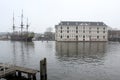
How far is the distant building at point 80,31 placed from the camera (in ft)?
269

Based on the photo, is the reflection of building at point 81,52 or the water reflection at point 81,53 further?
the reflection of building at point 81,52

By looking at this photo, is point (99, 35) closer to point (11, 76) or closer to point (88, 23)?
point (88, 23)

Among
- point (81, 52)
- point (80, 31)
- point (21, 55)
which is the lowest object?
point (21, 55)

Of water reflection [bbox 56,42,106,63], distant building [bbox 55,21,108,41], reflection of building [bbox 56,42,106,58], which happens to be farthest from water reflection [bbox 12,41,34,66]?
distant building [bbox 55,21,108,41]

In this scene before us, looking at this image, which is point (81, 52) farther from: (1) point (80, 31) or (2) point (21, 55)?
(1) point (80, 31)

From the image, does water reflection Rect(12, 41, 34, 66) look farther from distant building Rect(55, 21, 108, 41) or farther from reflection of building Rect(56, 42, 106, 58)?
distant building Rect(55, 21, 108, 41)

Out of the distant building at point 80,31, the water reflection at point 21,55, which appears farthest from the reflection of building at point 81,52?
the distant building at point 80,31

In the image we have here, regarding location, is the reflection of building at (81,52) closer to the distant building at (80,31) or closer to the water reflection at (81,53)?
the water reflection at (81,53)

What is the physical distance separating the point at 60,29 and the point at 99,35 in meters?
21.2

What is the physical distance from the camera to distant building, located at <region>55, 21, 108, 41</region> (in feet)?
269

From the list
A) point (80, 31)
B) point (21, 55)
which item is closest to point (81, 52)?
point (21, 55)

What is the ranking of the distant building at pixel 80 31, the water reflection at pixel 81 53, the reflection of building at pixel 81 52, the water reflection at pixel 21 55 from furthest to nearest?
the distant building at pixel 80 31, the reflection of building at pixel 81 52, the water reflection at pixel 81 53, the water reflection at pixel 21 55

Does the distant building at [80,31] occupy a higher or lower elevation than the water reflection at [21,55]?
higher

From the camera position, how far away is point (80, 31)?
8319 cm
